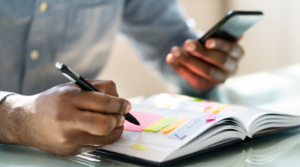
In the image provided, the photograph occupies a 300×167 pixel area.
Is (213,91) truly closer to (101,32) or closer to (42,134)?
(101,32)

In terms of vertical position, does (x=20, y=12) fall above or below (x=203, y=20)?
below

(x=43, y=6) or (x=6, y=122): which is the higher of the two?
(x=43, y=6)

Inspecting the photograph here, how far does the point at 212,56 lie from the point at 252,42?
216 centimetres

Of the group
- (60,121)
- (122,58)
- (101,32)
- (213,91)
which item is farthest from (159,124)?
(122,58)

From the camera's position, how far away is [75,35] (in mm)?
1011

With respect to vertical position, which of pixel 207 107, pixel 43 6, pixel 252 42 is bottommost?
pixel 207 107

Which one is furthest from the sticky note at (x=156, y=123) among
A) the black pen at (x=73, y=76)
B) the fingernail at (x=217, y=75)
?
the fingernail at (x=217, y=75)

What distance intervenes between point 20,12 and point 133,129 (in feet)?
1.93

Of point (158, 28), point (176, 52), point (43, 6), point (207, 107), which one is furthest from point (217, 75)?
point (43, 6)

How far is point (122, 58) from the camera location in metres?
2.16

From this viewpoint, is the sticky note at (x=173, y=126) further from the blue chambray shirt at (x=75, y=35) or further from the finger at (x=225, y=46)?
the blue chambray shirt at (x=75, y=35)

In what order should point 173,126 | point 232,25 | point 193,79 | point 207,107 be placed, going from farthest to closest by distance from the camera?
1. point 193,79
2. point 232,25
3. point 207,107
4. point 173,126

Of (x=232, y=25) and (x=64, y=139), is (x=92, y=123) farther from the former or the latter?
(x=232, y=25)

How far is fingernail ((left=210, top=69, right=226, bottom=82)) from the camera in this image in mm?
870
